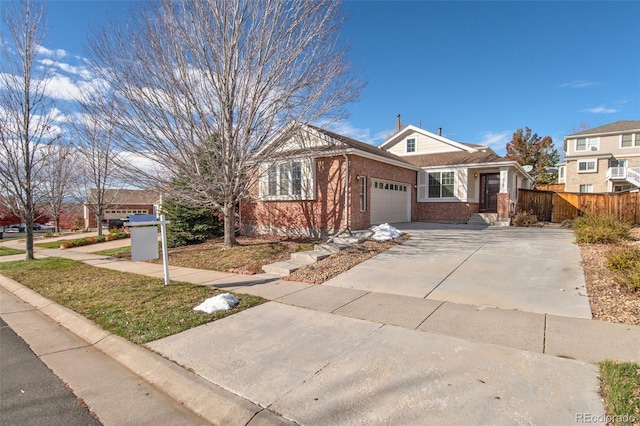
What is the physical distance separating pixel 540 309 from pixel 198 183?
29.9ft

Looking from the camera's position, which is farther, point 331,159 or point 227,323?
point 331,159

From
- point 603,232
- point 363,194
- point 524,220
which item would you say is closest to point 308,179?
point 363,194

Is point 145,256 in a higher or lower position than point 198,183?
lower

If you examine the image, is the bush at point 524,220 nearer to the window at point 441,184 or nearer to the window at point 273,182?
the window at point 441,184

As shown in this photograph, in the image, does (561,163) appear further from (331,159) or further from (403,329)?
(403,329)

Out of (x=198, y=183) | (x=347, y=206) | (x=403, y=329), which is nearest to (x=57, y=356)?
(x=403, y=329)

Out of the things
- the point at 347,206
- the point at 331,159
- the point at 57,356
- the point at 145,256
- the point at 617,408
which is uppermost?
the point at 331,159

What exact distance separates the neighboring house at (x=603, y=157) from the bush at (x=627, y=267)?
113ft

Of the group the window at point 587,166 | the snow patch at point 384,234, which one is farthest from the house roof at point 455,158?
the window at point 587,166

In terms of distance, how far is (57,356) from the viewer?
417cm

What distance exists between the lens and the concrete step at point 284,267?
26.5ft

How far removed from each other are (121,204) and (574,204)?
104ft

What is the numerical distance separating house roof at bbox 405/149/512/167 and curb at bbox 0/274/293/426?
1700 cm

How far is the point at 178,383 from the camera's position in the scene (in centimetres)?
332
